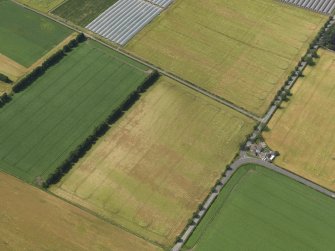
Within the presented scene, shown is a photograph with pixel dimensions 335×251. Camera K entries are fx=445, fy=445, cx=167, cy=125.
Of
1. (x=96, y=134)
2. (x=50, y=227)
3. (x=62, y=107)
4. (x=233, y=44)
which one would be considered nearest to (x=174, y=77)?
(x=233, y=44)

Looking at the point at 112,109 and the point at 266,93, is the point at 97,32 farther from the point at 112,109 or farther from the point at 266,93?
the point at 266,93

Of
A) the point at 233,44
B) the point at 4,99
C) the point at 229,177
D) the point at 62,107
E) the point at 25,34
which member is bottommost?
the point at 4,99

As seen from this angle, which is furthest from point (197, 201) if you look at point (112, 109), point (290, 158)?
point (112, 109)

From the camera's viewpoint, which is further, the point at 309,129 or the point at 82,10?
the point at 82,10

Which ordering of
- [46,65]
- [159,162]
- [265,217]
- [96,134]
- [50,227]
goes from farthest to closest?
1. [46,65]
2. [96,134]
3. [159,162]
4. [265,217]
5. [50,227]

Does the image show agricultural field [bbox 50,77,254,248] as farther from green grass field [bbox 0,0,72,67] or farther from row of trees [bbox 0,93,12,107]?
green grass field [bbox 0,0,72,67]

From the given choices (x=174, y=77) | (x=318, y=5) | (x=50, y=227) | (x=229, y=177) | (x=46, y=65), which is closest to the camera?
(x=50, y=227)

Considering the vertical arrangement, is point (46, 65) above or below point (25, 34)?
below

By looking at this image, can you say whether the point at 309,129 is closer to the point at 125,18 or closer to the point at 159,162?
the point at 159,162

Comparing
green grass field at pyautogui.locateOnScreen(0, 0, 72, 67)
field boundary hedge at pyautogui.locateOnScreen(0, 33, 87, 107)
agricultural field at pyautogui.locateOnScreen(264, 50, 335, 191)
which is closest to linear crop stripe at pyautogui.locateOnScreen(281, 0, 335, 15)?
agricultural field at pyautogui.locateOnScreen(264, 50, 335, 191)
